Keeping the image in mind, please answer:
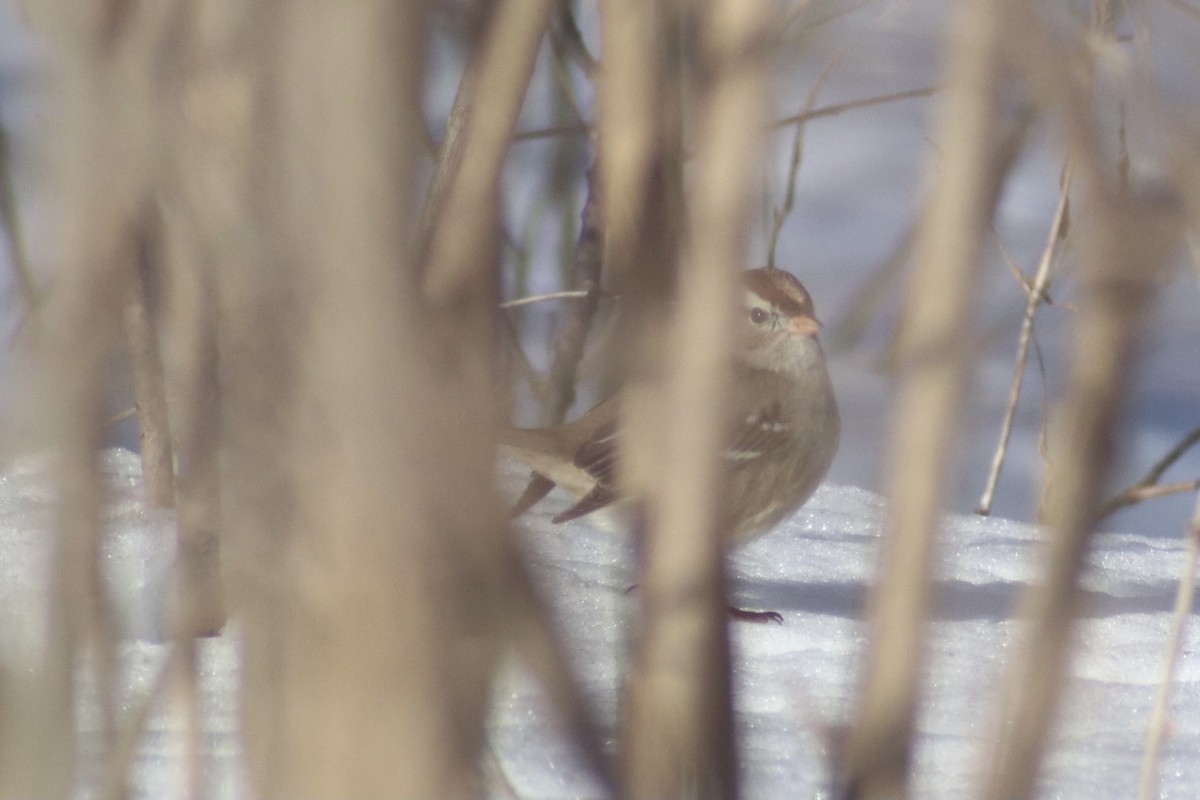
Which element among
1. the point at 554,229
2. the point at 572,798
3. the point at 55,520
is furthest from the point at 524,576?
the point at 554,229

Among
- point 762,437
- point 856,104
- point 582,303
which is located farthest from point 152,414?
point 762,437

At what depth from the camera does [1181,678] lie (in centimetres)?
153

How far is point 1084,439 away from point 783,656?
1060 millimetres

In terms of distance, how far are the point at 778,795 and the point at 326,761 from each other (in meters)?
0.56

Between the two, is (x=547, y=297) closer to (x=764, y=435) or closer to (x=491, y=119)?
(x=491, y=119)

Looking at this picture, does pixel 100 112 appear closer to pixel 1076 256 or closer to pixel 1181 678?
pixel 1076 256

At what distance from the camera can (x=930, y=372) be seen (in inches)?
24.7

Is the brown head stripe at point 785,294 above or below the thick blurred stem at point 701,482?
above

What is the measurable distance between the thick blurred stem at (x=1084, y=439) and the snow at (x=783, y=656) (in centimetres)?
2

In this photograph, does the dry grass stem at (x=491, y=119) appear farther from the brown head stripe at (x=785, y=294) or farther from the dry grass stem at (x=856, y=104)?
the brown head stripe at (x=785, y=294)

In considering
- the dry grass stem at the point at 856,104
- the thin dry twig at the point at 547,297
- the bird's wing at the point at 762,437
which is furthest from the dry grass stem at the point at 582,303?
the bird's wing at the point at 762,437

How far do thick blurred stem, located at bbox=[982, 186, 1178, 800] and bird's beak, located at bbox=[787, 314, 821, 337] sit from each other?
2191mm

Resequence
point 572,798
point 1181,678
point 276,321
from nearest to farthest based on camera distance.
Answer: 1. point 276,321
2. point 572,798
3. point 1181,678

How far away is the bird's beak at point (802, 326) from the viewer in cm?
281
